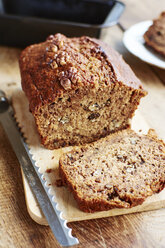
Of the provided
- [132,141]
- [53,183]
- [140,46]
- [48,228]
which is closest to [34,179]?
[53,183]

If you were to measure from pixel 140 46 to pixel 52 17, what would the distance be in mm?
1189

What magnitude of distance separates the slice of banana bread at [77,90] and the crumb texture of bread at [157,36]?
109cm

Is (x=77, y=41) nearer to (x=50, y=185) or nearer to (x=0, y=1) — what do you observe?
(x=50, y=185)

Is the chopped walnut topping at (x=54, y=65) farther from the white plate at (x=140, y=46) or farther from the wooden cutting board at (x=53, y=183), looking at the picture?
the white plate at (x=140, y=46)

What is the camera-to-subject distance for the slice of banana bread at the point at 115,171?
2.26 m

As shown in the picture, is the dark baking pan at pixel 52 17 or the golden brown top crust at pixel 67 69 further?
the dark baking pan at pixel 52 17

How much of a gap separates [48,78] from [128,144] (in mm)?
833

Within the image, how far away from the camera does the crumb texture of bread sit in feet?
12.7

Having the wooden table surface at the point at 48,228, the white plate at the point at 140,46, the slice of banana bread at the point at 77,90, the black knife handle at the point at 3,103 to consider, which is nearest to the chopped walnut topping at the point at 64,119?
the slice of banana bread at the point at 77,90

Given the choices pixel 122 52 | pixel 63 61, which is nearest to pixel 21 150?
pixel 63 61

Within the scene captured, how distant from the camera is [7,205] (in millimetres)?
2387

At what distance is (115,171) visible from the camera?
2457 millimetres

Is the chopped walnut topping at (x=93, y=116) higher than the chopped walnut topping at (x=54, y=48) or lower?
lower

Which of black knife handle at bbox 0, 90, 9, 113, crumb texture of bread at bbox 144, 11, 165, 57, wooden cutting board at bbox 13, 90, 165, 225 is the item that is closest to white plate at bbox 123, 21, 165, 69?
crumb texture of bread at bbox 144, 11, 165, 57
